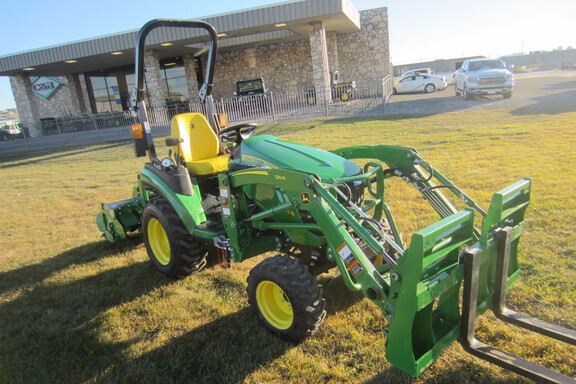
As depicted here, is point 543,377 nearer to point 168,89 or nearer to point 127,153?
point 127,153

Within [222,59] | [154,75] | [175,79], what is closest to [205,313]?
[154,75]

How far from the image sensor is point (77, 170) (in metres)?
12.2

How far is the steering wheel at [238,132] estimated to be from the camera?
4.40 meters

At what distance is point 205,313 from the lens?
11.5 feet

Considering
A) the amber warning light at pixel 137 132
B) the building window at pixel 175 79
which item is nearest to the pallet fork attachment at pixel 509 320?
the amber warning light at pixel 137 132

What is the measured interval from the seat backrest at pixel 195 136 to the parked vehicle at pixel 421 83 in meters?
23.2

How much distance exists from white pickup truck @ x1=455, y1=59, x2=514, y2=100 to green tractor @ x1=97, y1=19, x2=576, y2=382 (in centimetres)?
1568

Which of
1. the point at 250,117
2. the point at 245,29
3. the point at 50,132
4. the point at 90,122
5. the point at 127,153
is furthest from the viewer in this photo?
the point at 50,132

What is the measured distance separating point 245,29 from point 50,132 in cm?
1369

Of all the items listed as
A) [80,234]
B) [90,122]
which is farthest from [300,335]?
A: [90,122]

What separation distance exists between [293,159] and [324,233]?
0.88 m

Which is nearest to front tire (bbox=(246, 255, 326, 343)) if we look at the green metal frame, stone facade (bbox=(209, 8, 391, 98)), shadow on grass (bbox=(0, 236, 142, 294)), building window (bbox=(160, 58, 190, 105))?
the green metal frame

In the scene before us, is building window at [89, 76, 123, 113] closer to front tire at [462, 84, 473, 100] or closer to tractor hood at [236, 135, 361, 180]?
front tire at [462, 84, 473, 100]

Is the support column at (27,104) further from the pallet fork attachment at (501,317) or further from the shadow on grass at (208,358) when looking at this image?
the pallet fork attachment at (501,317)
